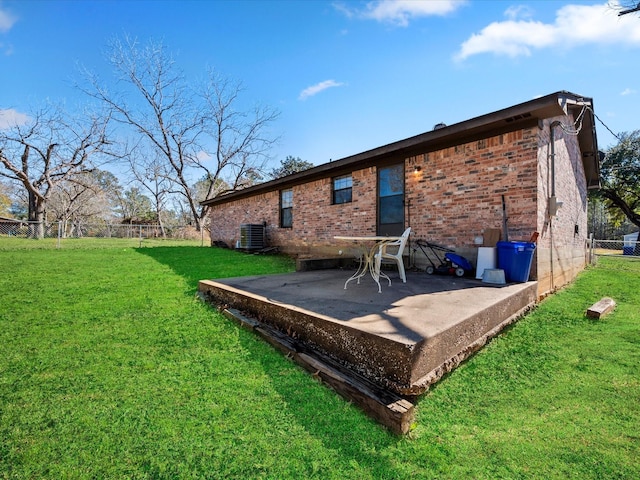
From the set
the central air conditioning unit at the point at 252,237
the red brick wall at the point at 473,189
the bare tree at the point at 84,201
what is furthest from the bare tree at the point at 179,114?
the red brick wall at the point at 473,189

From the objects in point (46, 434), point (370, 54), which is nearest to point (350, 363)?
point (46, 434)

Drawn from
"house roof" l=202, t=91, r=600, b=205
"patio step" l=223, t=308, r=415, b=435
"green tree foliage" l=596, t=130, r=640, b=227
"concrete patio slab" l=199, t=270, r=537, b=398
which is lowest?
"patio step" l=223, t=308, r=415, b=435

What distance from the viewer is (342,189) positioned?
7.77 metres

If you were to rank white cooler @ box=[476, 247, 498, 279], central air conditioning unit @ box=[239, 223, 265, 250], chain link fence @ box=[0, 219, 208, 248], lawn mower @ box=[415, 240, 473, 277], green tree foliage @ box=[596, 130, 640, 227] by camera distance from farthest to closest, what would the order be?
1. green tree foliage @ box=[596, 130, 640, 227]
2. chain link fence @ box=[0, 219, 208, 248]
3. central air conditioning unit @ box=[239, 223, 265, 250]
4. lawn mower @ box=[415, 240, 473, 277]
5. white cooler @ box=[476, 247, 498, 279]

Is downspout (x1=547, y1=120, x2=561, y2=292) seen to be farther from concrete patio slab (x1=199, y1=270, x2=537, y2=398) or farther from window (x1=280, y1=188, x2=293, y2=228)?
window (x1=280, y1=188, x2=293, y2=228)

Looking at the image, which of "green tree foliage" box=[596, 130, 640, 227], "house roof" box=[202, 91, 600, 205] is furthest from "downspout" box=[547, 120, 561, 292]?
"green tree foliage" box=[596, 130, 640, 227]

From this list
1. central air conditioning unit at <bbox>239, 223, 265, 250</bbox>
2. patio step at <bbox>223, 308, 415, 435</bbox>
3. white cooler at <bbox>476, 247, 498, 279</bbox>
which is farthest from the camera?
central air conditioning unit at <bbox>239, 223, 265, 250</bbox>

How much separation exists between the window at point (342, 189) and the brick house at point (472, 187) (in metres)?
0.03

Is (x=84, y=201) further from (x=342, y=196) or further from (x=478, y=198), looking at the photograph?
(x=478, y=198)

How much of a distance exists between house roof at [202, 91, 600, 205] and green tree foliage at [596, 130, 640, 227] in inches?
544

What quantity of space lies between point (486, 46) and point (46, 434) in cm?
832

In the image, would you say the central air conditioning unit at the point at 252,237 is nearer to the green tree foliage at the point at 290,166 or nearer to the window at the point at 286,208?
the window at the point at 286,208

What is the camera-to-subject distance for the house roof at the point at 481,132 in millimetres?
4297

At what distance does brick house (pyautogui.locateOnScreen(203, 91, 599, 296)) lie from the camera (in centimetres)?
464
